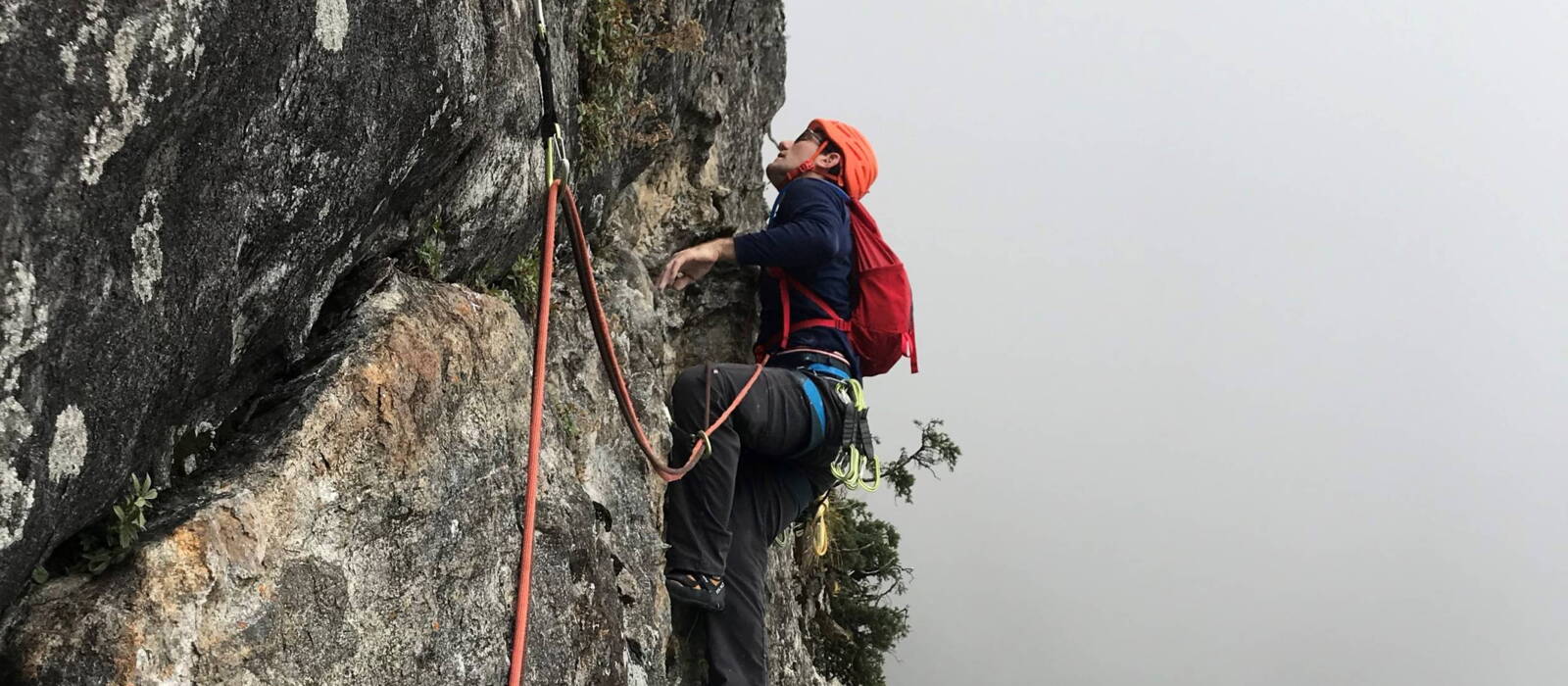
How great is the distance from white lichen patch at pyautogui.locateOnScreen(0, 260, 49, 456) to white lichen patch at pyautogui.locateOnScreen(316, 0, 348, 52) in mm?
992

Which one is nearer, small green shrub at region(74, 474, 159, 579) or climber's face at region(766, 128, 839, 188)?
small green shrub at region(74, 474, 159, 579)

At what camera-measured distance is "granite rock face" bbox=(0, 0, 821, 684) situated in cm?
192

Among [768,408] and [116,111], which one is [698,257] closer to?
[768,408]

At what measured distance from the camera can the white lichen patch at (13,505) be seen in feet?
6.16

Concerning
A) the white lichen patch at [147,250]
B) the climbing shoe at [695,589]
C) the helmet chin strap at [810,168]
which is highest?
the helmet chin strap at [810,168]

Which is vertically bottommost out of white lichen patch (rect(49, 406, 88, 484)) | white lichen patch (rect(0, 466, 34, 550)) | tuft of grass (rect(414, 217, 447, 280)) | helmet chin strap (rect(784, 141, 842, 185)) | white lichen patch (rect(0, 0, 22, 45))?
white lichen patch (rect(0, 466, 34, 550))

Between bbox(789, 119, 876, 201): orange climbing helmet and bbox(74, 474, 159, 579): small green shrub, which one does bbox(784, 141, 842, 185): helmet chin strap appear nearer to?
bbox(789, 119, 876, 201): orange climbing helmet

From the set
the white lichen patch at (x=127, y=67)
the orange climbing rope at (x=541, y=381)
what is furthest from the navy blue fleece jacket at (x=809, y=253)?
the white lichen patch at (x=127, y=67)

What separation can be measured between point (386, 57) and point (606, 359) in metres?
1.68

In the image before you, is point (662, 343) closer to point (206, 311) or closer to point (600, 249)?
point (600, 249)

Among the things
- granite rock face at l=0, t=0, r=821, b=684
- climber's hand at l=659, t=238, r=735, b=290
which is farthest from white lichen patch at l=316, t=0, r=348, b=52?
climber's hand at l=659, t=238, r=735, b=290

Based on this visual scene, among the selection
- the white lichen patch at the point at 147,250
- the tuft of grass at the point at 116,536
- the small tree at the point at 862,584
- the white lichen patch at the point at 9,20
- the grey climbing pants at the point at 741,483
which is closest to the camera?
the white lichen patch at the point at 9,20

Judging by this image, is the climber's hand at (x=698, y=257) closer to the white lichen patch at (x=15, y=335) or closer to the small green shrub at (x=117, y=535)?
the small green shrub at (x=117, y=535)

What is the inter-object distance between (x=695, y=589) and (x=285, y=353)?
309cm
